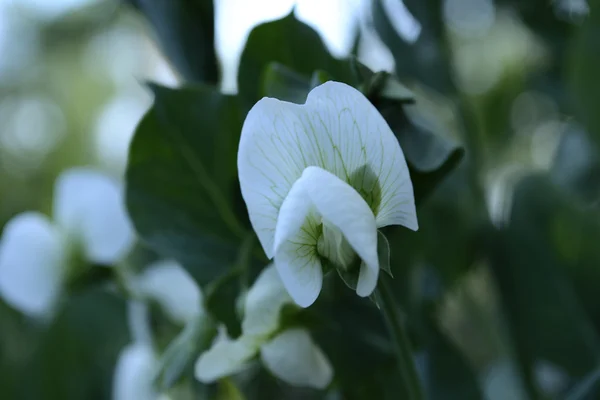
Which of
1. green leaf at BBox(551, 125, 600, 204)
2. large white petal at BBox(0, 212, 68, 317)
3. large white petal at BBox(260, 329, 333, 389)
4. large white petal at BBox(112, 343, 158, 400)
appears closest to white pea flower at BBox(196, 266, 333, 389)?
large white petal at BBox(260, 329, 333, 389)

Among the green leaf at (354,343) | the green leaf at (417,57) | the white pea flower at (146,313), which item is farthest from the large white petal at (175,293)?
the green leaf at (417,57)

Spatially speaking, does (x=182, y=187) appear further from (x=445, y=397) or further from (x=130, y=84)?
(x=130, y=84)

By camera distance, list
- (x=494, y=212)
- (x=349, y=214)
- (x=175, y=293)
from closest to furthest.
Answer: (x=349, y=214), (x=175, y=293), (x=494, y=212)

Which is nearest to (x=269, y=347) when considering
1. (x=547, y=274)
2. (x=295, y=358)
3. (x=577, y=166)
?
(x=295, y=358)

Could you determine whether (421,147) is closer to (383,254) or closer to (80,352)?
(383,254)

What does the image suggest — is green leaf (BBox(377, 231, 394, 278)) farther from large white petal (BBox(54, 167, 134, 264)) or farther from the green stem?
large white petal (BBox(54, 167, 134, 264))

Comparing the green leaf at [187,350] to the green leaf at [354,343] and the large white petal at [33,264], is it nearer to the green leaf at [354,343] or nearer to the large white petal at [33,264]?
the green leaf at [354,343]
